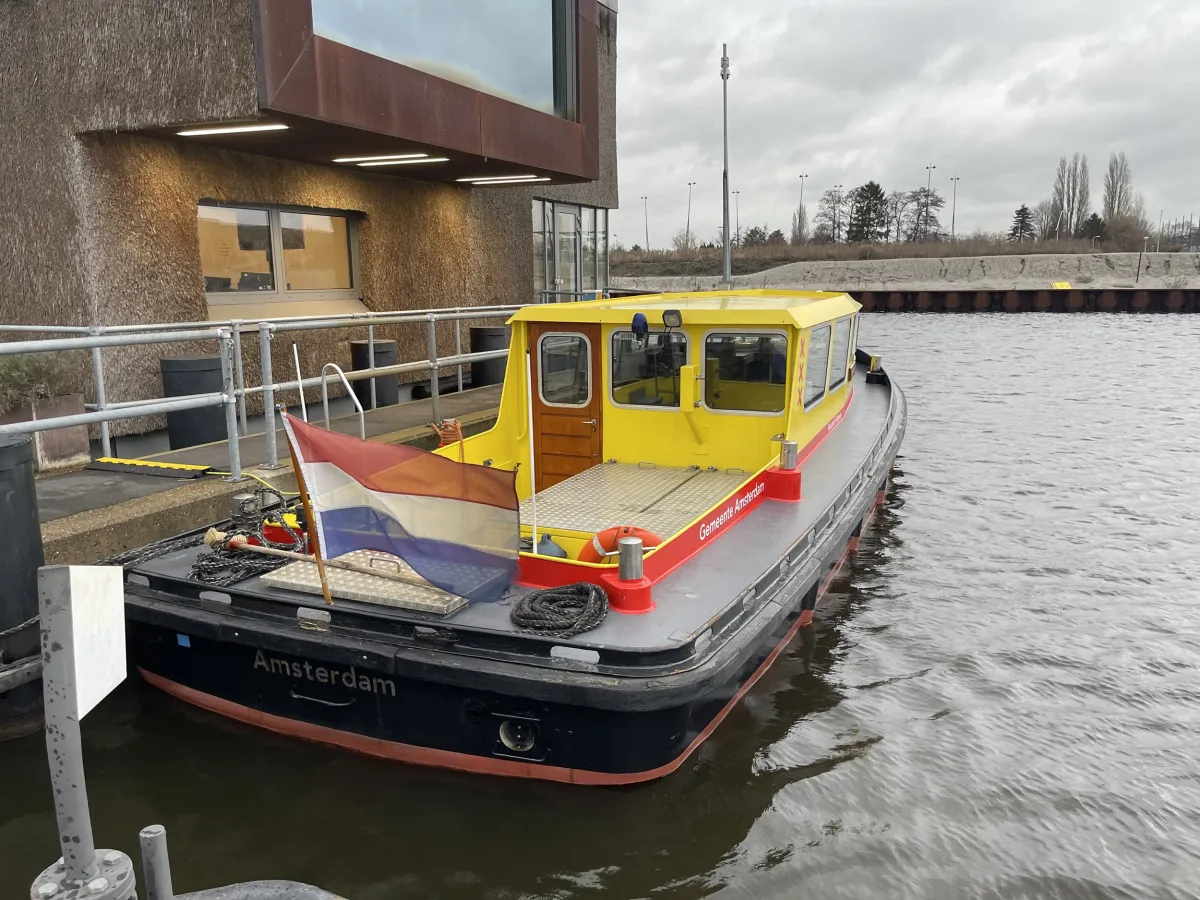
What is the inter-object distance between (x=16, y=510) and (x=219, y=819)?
1.81 m

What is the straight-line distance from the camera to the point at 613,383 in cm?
686

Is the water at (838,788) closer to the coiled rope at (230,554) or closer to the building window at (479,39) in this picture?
the coiled rope at (230,554)

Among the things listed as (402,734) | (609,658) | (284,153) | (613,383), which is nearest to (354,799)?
(402,734)

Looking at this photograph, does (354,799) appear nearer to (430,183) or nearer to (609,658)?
(609,658)

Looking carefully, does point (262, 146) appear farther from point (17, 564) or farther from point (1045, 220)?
point (1045, 220)

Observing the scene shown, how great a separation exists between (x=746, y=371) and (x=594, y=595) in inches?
109

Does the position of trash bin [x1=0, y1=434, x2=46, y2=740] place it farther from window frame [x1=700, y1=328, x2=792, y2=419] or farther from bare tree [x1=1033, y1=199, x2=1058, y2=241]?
bare tree [x1=1033, y1=199, x2=1058, y2=241]

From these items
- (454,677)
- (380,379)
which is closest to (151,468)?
(454,677)

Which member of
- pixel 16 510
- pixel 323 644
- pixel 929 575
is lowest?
pixel 929 575

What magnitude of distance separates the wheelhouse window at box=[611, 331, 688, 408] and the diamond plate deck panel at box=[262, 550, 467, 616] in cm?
266

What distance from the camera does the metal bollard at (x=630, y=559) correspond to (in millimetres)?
4363

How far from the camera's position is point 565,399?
7.05 meters

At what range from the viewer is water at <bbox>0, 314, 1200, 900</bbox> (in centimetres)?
401

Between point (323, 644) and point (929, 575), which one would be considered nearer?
point (323, 644)
